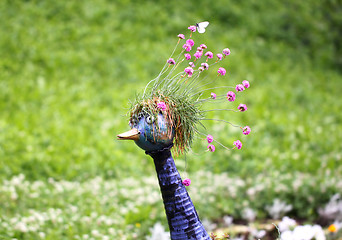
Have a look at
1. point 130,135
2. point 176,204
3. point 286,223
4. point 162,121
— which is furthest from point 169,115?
point 286,223

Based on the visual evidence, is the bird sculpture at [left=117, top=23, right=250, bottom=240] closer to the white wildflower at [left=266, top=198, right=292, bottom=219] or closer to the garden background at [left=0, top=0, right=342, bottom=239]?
the garden background at [left=0, top=0, right=342, bottom=239]

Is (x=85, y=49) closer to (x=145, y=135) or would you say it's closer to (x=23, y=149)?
(x=23, y=149)

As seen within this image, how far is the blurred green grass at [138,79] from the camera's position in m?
4.97

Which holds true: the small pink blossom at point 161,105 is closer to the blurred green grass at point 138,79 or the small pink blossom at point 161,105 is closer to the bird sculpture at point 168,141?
the bird sculpture at point 168,141

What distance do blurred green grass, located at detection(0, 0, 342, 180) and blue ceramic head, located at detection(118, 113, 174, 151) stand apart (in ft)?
7.54

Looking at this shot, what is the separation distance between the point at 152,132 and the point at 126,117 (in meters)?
0.32

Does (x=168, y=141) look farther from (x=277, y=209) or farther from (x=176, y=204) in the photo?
(x=277, y=209)

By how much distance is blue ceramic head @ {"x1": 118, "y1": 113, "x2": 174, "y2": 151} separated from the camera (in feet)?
5.98

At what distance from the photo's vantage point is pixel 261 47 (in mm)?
8938

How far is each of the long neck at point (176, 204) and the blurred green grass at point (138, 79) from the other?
7.39 feet

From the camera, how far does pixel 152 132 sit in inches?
71.9

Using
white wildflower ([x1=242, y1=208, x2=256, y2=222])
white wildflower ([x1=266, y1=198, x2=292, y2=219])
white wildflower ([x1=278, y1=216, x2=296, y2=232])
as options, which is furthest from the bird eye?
white wildflower ([x1=266, y1=198, x2=292, y2=219])

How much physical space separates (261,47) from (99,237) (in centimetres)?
704

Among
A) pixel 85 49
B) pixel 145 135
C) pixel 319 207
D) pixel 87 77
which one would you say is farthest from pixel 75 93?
pixel 145 135
